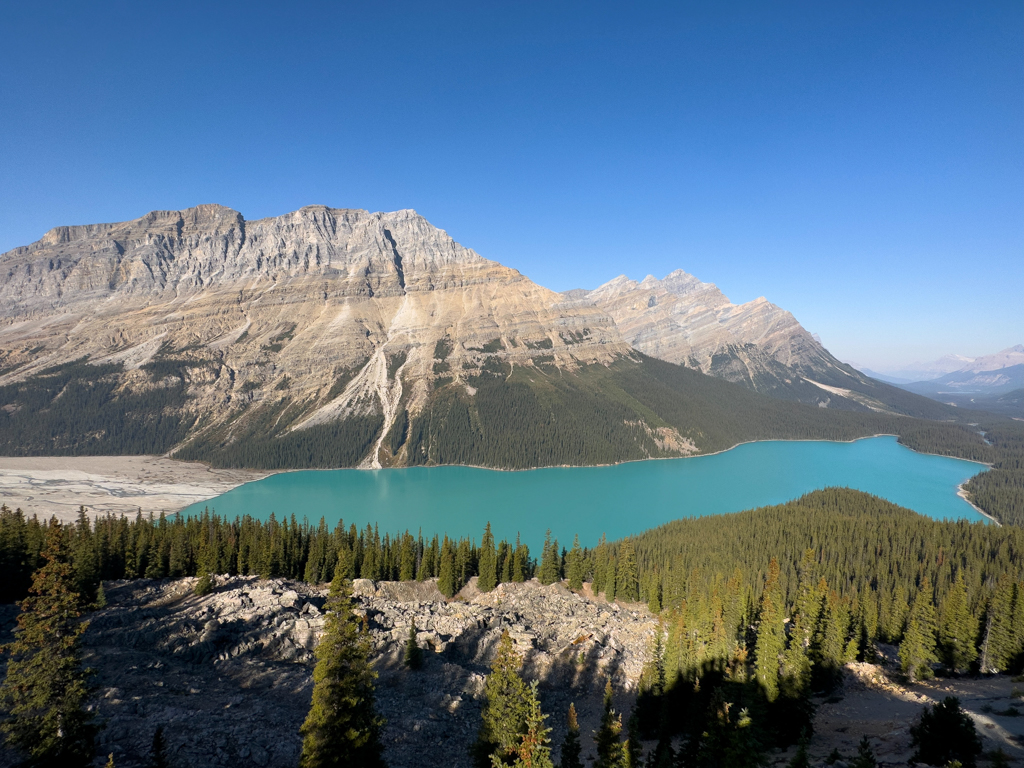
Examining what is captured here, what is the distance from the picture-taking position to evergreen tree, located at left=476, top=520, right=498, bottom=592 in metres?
59.5

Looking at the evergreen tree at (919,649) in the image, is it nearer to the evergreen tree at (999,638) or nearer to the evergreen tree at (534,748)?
the evergreen tree at (999,638)

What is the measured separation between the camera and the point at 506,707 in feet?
69.3

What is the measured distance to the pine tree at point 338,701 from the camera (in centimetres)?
1855

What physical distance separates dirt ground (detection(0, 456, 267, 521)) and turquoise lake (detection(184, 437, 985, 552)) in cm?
956

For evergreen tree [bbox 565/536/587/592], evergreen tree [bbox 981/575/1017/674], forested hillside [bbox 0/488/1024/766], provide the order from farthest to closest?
evergreen tree [bbox 565/536/587/592] < evergreen tree [bbox 981/575/1017/674] < forested hillside [bbox 0/488/1024/766]

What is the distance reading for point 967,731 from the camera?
19031 mm

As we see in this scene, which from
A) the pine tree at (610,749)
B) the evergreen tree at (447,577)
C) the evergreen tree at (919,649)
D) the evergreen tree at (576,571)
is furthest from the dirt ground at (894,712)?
the evergreen tree at (447,577)

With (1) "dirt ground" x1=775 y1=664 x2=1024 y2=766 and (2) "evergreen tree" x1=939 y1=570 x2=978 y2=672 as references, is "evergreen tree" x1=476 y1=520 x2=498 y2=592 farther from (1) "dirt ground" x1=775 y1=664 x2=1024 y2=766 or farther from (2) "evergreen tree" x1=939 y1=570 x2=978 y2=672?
(2) "evergreen tree" x1=939 y1=570 x2=978 y2=672

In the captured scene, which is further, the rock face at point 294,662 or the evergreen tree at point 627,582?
the evergreen tree at point 627,582

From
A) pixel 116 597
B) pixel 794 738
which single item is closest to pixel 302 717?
pixel 794 738

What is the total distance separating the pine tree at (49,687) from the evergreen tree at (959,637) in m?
55.8

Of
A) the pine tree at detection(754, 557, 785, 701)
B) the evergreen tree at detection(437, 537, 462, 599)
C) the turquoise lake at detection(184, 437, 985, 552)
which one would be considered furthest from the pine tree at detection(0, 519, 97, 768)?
the turquoise lake at detection(184, 437, 985, 552)

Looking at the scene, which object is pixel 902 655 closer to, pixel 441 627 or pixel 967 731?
pixel 967 731

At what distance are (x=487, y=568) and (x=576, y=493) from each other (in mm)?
82583
